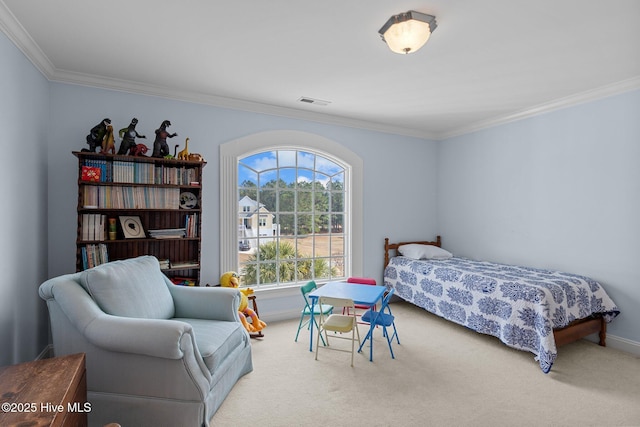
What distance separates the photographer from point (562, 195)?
12.4 ft

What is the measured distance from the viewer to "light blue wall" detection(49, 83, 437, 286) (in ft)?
10.2

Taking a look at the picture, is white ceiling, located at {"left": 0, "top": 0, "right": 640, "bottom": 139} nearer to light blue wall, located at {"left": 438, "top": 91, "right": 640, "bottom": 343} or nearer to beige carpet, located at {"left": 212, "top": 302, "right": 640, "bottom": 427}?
light blue wall, located at {"left": 438, "top": 91, "right": 640, "bottom": 343}

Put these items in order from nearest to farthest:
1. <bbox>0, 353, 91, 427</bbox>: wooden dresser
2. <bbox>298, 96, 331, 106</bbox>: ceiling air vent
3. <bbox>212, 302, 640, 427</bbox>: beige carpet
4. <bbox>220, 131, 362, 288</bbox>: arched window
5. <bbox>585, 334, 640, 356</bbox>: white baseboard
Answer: <bbox>0, 353, 91, 427</bbox>: wooden dresser < <bbox>212, 302, 640, 427</bbox>: beige carpet < <bbox>585, 334, 640, 356</bbox>: white baseboard < <bbox>298, 96, 331, 106</bbox>: ceiling air vent < <bbox>220, 131, 362, 288</bbox>: arched window

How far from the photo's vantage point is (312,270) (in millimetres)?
4523

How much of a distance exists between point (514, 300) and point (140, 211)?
365 cm

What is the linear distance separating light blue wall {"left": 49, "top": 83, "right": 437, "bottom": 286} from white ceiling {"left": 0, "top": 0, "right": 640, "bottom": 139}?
0.16 meters

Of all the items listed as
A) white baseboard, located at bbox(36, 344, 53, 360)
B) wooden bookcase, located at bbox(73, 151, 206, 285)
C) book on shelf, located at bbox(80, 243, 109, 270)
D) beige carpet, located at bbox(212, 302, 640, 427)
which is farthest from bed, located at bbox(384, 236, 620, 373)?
white baseboard, located at bbox(36, 344, 53, 360)

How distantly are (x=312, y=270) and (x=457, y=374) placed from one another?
2210 mm

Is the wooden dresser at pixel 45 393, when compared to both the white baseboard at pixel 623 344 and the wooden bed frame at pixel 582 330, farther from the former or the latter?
the white baseboard at pixel 623 344

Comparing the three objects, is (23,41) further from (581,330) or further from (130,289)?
(581,330)

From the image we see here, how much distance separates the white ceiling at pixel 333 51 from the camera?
6.87 feet

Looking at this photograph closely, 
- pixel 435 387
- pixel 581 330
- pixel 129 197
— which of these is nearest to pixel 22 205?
pixel 129 197

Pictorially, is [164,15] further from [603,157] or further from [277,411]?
[603,157]

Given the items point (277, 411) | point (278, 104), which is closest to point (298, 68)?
point (278, 104)
